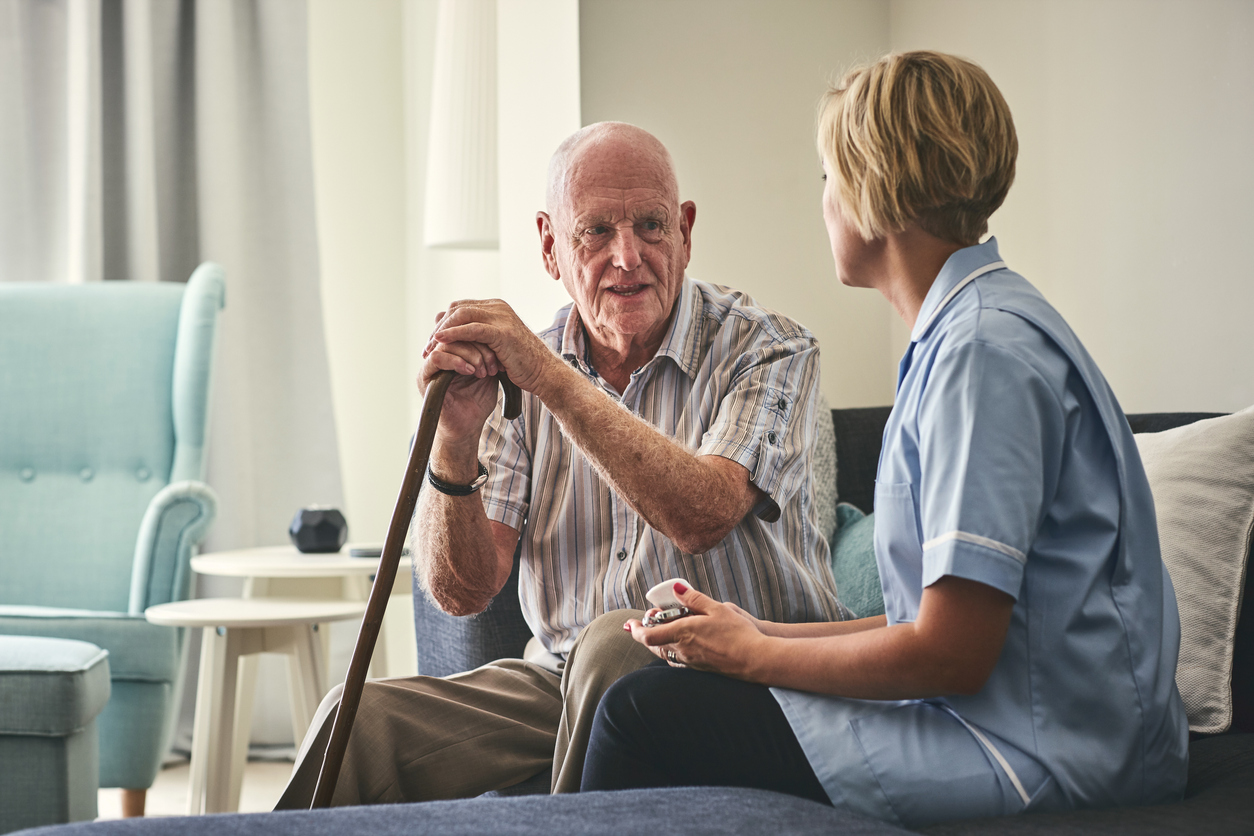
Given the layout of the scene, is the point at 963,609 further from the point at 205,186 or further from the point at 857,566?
the point at 205,186

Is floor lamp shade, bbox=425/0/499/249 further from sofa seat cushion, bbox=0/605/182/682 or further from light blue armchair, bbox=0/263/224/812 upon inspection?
sofa seat cushion, bbox=0/605/182/682

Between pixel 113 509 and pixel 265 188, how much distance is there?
3.82ft

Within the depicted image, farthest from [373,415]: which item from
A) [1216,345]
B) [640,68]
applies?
[1216,345]

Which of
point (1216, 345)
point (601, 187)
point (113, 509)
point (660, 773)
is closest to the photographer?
point (660, 773)

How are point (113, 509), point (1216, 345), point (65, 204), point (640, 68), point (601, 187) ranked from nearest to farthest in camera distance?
point (601, 187) < point (1216, 345) < point (640, 68) < point (113, 509) < point (65, 204)

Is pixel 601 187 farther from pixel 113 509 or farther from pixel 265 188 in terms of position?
pixel 265 188

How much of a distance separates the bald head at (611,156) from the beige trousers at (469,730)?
61cm

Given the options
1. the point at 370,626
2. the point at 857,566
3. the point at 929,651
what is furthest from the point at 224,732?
the point at 929,651

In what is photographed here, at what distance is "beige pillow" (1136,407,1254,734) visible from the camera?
122 centimetres

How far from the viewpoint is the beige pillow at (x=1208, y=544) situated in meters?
1.22

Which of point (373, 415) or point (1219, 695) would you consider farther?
point (373, 415)

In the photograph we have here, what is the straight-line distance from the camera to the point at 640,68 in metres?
2.25

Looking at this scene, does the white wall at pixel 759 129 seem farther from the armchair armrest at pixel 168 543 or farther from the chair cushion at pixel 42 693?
the chair cushion at pixel 42 693

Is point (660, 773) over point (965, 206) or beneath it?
beneath
